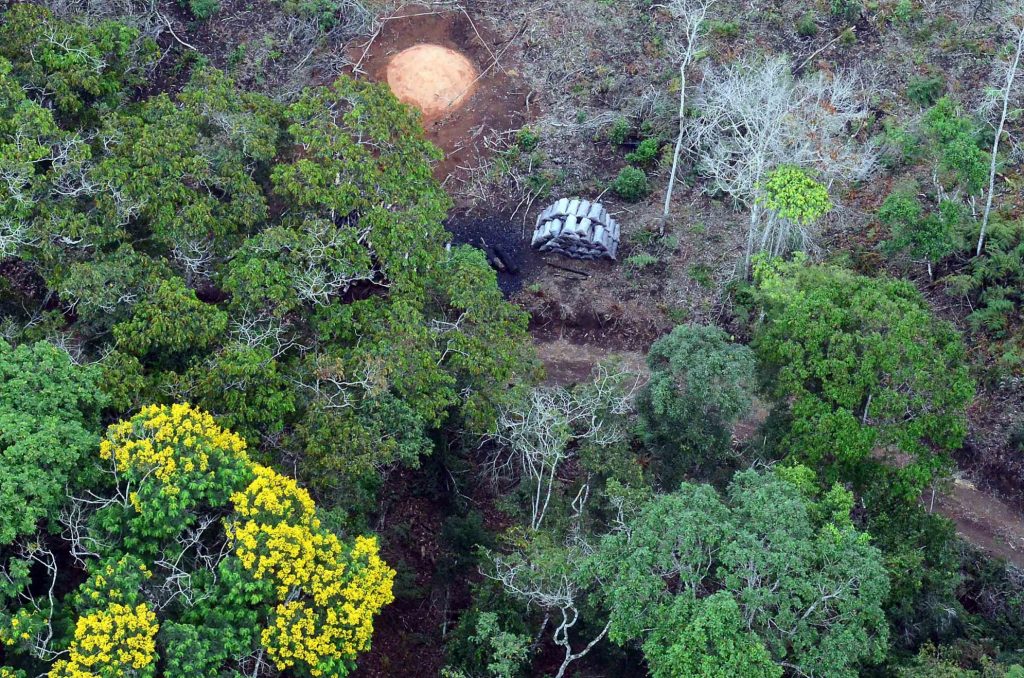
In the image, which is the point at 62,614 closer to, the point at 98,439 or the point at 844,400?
the point at 98,439

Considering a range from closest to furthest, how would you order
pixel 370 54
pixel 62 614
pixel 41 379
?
pixel 62 614, pixel 41 379, pixel 370 54

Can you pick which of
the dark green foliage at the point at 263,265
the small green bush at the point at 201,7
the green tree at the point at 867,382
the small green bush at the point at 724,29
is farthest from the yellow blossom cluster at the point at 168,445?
the small green bush at the point at 724,29

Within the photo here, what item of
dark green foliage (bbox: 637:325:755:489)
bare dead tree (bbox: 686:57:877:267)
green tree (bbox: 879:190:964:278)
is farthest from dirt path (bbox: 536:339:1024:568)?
green tree (bbox: 879:190:964:278)

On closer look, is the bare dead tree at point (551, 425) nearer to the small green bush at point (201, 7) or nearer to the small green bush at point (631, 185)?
the small green bush at point (631, 185)

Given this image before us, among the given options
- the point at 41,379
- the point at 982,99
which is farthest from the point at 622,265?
the point at 41,379

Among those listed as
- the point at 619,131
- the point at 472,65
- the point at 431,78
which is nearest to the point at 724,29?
the point at 619,131

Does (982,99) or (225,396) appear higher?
(982,99)

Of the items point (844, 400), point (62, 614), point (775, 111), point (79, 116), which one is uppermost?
point (775, 111)

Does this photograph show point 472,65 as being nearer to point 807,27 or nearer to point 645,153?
point 645,153

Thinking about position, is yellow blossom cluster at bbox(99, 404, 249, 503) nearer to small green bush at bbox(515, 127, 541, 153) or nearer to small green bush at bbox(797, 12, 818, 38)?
small green bush at bbox(515, 127, 541, 153)
